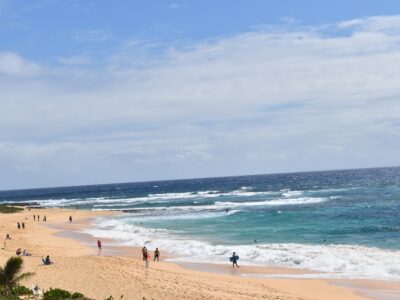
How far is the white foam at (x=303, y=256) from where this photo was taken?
74.1ft

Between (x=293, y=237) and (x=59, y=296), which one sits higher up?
(x=59, y=296)

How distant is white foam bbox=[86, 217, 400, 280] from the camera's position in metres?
22.6

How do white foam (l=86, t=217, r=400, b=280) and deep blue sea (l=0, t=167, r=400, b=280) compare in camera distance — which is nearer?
white foam (l=86, t=217, r=400, b=280)

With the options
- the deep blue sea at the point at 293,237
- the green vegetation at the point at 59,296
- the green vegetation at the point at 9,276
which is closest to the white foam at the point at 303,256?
the deep blue sea at the point at 293,237

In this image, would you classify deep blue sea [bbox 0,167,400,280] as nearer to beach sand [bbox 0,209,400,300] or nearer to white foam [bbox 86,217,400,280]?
white foam [bbox 86,217,400,280]

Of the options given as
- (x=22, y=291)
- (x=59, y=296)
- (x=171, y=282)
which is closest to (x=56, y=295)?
(x=59, y=296)

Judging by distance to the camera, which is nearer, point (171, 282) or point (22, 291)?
point (22, 291)

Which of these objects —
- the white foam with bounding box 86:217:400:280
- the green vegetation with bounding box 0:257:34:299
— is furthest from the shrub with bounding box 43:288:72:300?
the white foam with bounding box 86:217:400:280

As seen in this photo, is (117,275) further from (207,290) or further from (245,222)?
(245,222)

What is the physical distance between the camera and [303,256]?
84.1 feet

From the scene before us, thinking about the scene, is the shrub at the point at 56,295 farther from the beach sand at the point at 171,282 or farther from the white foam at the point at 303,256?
the white foam at the point at 303,256

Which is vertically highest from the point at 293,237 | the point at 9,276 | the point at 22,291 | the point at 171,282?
the point at 9,276

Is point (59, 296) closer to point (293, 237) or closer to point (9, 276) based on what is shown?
point (9, 276)

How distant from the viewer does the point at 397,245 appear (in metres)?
28.5
